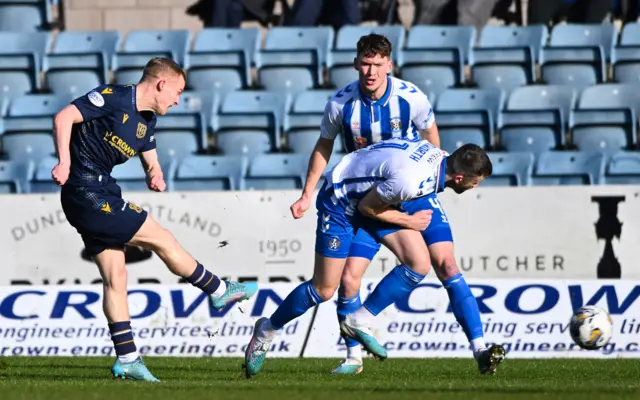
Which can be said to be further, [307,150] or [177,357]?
[307,150]

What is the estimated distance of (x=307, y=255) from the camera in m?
11.1

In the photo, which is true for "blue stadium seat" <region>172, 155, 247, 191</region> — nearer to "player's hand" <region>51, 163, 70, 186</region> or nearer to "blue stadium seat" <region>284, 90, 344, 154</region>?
"blue stadium seat" <region>284, 90, 344, 154</region>

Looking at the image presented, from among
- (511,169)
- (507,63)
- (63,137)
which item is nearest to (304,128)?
(511,169)

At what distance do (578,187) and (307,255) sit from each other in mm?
2567

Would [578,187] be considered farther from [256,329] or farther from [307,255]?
[256,329]

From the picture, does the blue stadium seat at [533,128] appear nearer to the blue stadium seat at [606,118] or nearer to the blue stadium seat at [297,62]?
the blue stadium seat at [606,118]

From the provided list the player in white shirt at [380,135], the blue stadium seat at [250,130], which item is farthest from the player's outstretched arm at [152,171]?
the blue stadium seat at [250,130]

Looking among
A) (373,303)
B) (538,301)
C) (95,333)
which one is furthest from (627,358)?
(95,333)

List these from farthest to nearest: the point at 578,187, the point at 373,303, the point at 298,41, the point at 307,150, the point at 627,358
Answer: the point at 298,41, the point at 307,150, the point at 578,187, the point at 627,358, the point at 373,303

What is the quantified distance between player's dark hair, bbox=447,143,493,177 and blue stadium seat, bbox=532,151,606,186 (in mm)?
5511

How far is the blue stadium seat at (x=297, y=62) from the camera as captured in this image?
14336 mm

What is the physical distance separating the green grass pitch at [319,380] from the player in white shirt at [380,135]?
499mm

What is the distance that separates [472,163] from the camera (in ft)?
22.2

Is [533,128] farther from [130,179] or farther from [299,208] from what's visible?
[299,208]
